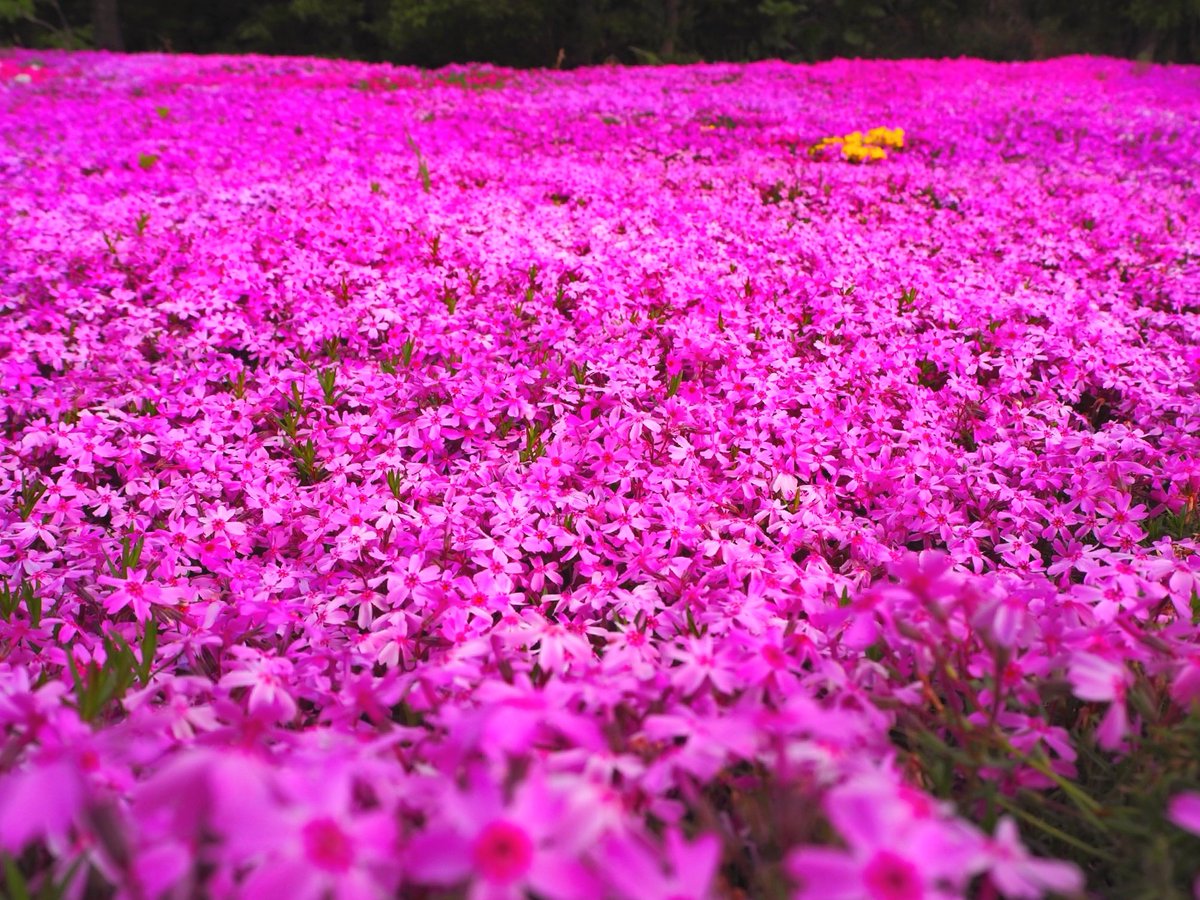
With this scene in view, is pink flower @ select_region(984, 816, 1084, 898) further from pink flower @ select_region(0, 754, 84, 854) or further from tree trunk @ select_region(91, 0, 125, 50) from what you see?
tree trunk @ select_region(91, 0, 125, 50)

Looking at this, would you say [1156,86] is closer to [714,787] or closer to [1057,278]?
[1057,278]

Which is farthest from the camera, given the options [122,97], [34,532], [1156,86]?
[1156,86]

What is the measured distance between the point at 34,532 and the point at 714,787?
9.68ft

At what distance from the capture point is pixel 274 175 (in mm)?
8133

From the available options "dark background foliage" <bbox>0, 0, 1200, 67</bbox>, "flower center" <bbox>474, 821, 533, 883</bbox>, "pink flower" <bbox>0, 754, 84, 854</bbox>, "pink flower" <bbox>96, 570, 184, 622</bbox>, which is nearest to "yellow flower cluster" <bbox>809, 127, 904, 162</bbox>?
"pink flower" <bbox>96, 570, 184, 622</bbox>

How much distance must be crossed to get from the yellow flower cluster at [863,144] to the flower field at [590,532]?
5.44 ft

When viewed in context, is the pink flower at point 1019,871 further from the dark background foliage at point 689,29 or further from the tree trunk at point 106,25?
→ the tree trunk at point 106,25

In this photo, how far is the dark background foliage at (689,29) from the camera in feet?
102

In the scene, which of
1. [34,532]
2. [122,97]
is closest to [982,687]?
[34,532]

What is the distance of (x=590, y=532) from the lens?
122 inches

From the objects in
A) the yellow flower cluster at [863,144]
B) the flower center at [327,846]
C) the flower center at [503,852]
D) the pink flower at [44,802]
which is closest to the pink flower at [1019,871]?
the flower center at [503,852]

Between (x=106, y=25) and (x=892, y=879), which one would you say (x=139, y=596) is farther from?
(x=106, y=25)

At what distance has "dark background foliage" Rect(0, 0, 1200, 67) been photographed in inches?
1228

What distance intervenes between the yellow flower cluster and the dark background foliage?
19.6 meters
